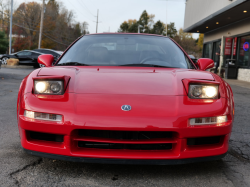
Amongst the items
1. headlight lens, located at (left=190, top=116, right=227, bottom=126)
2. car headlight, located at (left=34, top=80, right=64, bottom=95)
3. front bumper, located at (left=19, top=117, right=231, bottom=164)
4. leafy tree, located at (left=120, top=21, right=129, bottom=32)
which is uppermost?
leafy tree, located at (left=120, top=21, right=129, bottom=32)

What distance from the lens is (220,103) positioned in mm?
2309

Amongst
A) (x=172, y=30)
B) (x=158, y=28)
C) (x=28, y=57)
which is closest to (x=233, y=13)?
(x=28, y=57)

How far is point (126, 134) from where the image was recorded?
85.9 inches

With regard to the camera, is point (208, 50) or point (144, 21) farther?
point (144, 21)

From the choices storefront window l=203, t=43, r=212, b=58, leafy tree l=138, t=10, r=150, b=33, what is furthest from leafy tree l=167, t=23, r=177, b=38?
storefront window l=203, t=43, r=212, b=58

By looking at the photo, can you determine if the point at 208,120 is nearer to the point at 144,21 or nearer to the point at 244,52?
the point at 244,52

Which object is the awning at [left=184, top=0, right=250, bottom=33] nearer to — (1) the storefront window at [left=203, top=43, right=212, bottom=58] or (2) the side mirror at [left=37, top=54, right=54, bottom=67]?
(1) the storefront window at [left=203, top=43, right=212, bottom=58]

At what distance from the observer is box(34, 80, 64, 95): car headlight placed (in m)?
2.34

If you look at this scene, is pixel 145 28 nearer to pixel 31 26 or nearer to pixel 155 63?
pixel 31 26

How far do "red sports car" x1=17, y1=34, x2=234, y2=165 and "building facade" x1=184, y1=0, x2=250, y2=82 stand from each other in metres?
10.9

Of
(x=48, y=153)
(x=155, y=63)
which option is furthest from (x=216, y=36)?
(x=48, y=153)

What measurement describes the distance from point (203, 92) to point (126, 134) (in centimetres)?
73

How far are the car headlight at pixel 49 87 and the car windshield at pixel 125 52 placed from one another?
71 centimetres

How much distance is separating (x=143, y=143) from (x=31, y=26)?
59205 mm
